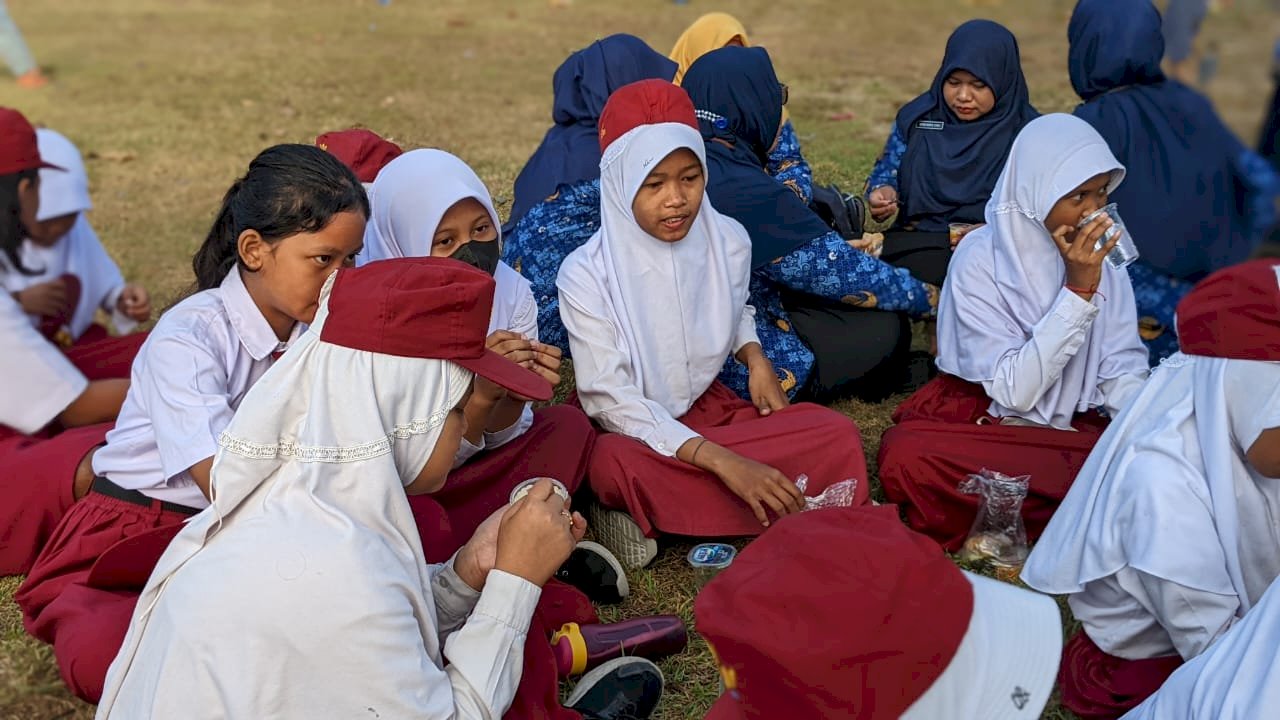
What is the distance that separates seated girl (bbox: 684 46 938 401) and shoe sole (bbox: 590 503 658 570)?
77 centimetres

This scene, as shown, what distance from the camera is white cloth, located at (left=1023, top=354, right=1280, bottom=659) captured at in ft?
7.75

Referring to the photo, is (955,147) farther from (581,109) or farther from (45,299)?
(45,299)

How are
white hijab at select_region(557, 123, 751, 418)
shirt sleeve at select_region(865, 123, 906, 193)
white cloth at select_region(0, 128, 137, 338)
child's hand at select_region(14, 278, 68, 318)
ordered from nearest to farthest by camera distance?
white hijab at select_region(557, 123, 751, 418) → child's hand at select_region(14, 278, 68, 318) → white cloth at select_region(0, 128, 137, 338) → shirt sleeve at select_region(865, 123, 906, 193)

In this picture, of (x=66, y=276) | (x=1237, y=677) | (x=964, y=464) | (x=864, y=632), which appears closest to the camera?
(x=864, y=632)

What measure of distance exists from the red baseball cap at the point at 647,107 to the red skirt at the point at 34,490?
1.77 m

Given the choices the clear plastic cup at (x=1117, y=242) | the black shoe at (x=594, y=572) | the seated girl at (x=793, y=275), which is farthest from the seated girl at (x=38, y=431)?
the clear plastic cup at (x=1117, y=242)

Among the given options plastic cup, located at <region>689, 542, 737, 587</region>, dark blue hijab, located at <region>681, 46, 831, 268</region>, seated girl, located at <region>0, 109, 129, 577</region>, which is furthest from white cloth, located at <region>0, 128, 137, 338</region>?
plastic cup, located at <region>689, 542, 737, 587</region>

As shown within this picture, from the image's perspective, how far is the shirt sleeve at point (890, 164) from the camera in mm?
5242

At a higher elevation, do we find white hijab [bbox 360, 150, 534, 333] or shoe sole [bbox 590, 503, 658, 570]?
white hijab [bbox 360, 150, 534, 333]

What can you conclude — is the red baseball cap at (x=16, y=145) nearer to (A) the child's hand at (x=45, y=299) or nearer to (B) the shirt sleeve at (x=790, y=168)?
(A) the child's hand at (x=45, y=299)

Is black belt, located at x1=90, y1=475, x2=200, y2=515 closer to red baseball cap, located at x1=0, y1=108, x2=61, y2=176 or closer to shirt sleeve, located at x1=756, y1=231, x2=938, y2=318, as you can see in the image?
red baseball cap, located at x1=0, y1=108, x2=61, y2=176

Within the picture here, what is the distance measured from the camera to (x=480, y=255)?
347 centimetres

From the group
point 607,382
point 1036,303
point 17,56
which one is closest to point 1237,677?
point 1036,303

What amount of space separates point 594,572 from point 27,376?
181 centimetres
